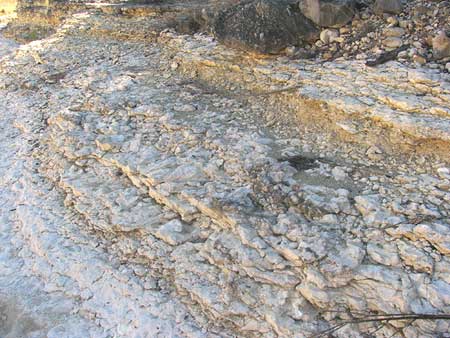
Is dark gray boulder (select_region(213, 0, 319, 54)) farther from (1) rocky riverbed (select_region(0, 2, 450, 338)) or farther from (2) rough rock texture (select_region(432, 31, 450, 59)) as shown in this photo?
(2) rough rock texture (select_region(432, 31, 450, 59))

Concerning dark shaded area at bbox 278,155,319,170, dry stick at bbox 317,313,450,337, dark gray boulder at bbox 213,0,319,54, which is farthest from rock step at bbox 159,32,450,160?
dry stick at bbox 317,313,450,337

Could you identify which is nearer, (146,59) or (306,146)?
(306,146)

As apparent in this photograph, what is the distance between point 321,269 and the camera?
364 cm

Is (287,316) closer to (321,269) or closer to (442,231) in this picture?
(321,269)

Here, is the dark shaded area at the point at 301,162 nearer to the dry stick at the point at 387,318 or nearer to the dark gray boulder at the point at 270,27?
the dry stick at the point at 387,318

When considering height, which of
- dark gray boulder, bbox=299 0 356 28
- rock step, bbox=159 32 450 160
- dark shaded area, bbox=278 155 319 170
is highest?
dark gray boulder, bbox=299 0 356 28

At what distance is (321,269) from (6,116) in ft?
18.6

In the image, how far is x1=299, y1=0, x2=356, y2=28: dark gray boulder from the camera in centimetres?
→ 568

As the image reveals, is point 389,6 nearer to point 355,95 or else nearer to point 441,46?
point 441,46

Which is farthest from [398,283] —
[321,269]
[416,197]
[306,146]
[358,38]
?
[358,38]

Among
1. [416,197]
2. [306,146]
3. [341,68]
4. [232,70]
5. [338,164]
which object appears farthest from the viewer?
[232,70]

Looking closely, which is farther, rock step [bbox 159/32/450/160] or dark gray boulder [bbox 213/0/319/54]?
dark gray boulder [bbox 213/0/319/54]

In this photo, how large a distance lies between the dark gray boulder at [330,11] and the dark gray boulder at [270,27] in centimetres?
10

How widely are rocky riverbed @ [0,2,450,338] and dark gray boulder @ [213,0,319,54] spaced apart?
25 cm
